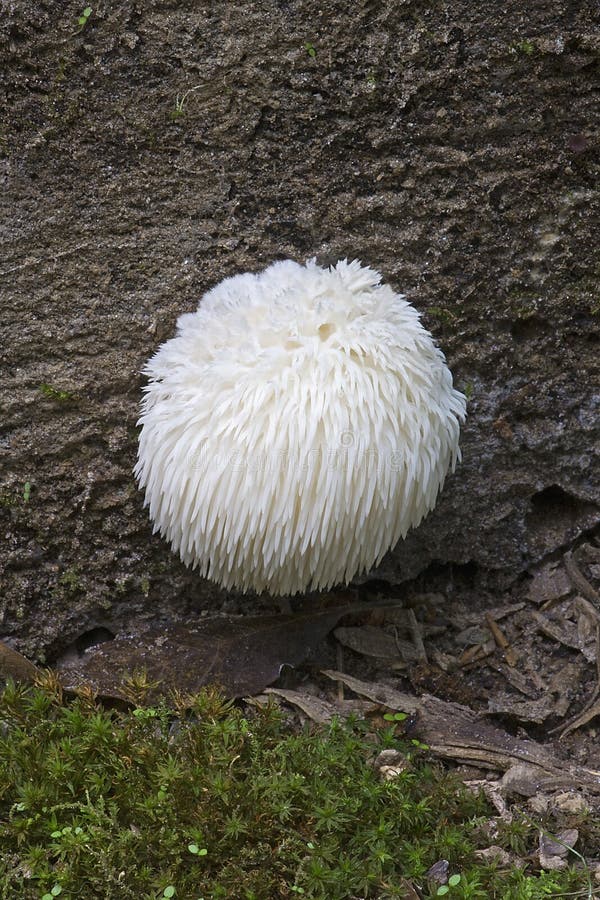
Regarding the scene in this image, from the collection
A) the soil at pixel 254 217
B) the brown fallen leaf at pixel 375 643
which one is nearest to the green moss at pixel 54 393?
the soil at pixel 254 217

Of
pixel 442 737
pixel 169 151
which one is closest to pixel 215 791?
pixel 442 737

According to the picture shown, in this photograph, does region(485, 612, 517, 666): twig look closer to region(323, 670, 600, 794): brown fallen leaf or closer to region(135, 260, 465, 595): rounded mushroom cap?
region(323, 670, 600, 794): brown fallen leaf

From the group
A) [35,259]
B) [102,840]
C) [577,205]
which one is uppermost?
[577,205]

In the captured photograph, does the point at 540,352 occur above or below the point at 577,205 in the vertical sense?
below

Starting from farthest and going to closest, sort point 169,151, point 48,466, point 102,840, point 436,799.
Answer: point 48,466 → point 169,151 → point 436,799 → point 102,840

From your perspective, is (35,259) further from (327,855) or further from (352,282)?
(327,855)

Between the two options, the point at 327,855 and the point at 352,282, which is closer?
the point at 327,855

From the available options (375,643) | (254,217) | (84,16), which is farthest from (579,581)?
(84,16)
